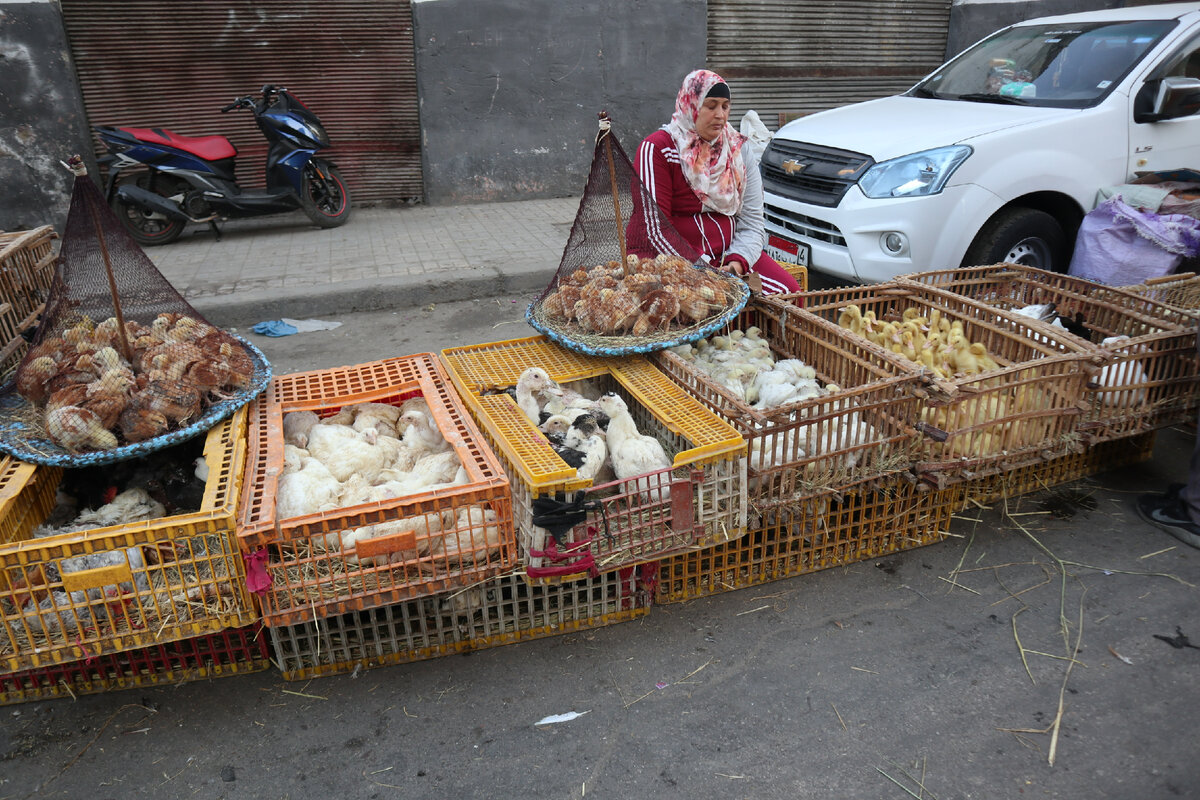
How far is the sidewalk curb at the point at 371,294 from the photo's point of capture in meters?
6.66

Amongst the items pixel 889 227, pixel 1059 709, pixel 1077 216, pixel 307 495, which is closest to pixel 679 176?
pixel 889 227

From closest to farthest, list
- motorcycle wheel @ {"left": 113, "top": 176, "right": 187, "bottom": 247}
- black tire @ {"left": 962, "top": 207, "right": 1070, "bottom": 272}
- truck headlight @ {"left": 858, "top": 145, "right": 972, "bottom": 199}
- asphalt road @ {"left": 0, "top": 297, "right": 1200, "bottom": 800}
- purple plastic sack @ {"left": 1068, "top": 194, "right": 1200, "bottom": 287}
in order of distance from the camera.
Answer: asphalt road @ {"left": 0, "top": 297, "right": 1200, "bottom": 800} → purple plastic sack @ {"left": 1068, "top": 194, "right": 1200, "bottom": 287} → truck headlight @ {"left": 858, "top": 145, "right": 972, "bottom": 199} → black tire @ {"left": 962, "top": 207, "right": 1070, "bottom": 272} → motorcycle wheel @ {"left": 113, "top": 176, "right": 187, "bottom": 247}

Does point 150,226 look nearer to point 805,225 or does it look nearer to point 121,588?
point 805,225

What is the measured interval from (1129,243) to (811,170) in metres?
2.23

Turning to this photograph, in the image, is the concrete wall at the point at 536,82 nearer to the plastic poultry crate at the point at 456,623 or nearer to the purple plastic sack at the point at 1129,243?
the purple plastic sack at the point at 1129,243

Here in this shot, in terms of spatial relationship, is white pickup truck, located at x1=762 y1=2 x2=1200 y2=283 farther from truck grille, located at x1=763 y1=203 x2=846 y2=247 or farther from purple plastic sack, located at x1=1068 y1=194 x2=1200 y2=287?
purple plastic sack, located at x1=1068 y1=194 x2=1200 y2=287

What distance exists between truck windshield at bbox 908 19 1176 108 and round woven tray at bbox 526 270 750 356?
401 cm

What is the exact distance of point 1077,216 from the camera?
5.94 meters

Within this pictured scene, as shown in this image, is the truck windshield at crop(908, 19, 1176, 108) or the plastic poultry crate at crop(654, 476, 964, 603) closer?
the plastic poultry crate at crop(654, 476, 964, 603)

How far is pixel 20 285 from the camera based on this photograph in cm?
448

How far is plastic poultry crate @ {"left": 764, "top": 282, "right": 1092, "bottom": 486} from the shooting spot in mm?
3137

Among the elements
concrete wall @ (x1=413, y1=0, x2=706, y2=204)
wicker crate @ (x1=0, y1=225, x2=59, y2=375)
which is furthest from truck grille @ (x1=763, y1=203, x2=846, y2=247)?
wicker crate @ (x1=0, y1=225, x2=59, y2=375)

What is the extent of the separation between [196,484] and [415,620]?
1024mm

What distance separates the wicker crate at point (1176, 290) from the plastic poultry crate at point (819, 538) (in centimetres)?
179
